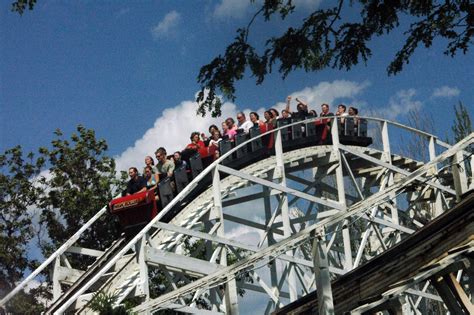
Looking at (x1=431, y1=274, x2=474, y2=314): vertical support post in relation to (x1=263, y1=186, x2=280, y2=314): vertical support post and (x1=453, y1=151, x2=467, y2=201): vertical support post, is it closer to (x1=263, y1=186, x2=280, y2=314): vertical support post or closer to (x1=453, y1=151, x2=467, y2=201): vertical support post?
(x1=453, y1=151, x2=467, y2=201): vertical support post

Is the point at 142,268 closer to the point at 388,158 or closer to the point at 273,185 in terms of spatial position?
the point at 273,185

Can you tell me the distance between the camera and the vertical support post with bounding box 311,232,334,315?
7770mm

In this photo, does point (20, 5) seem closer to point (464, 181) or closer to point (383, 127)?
point (464, 181)

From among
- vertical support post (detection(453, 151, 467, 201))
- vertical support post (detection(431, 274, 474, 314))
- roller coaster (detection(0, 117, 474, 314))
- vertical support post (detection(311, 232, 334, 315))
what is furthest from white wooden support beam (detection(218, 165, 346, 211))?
vertical support post (detection(431, 274, 474, 314))

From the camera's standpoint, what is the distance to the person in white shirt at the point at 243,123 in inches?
683

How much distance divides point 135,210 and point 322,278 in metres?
7.14

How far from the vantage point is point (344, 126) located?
19.4 metres

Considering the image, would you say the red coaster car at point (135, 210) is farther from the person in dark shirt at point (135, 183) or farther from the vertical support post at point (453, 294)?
the vertical support post at point (453, 294)

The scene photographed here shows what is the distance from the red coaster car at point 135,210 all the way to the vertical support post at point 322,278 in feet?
21.8

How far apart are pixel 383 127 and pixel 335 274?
4263mm

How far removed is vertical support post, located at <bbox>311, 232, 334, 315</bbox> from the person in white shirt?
30.5ft

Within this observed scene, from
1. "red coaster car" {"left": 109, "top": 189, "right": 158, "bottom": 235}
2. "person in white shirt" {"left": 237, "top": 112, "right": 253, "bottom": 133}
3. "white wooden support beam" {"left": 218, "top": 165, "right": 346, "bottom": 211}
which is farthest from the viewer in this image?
"person in white shirt" {"left": 237, "top": 112, "right": 253, "bottom": 133}

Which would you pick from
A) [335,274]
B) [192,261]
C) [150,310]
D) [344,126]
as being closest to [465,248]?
[150,310]

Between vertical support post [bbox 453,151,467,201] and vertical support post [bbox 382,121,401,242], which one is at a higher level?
vertical support post [bbox 382,121,401,242]
